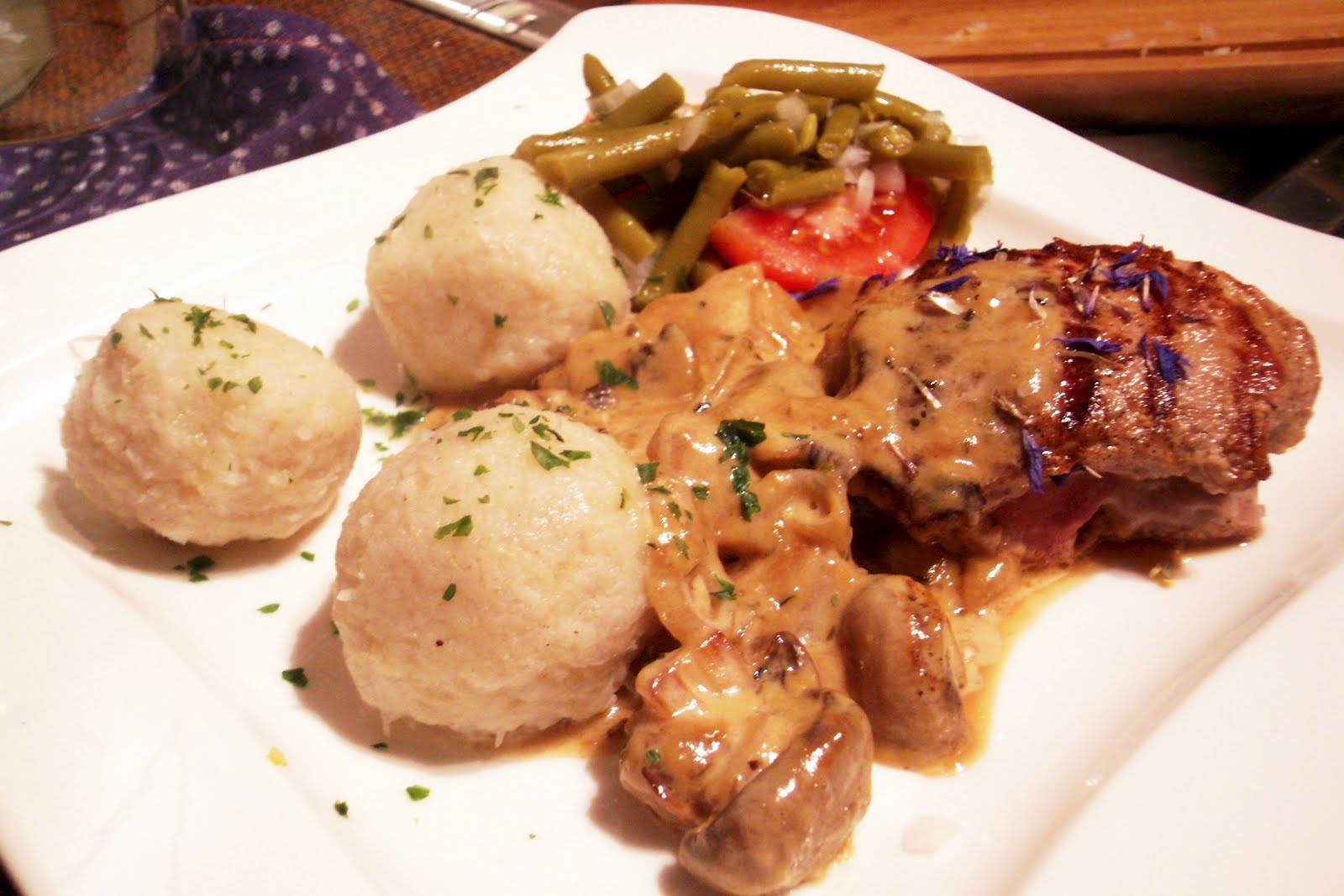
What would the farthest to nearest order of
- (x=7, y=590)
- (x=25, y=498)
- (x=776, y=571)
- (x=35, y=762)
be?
(x=25, y=498), (x=776, y=571), (x=7, y=590), (x=35, y=762)

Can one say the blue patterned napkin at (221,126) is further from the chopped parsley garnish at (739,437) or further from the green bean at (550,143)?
the chopped parsley garnish at (739,437)

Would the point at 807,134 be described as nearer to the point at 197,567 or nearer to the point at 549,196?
the point at 549,196

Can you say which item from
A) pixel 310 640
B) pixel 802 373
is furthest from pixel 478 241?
pixel 310 640

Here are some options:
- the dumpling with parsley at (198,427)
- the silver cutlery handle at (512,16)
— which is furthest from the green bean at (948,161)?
the silver cutlery handle at (512,16)

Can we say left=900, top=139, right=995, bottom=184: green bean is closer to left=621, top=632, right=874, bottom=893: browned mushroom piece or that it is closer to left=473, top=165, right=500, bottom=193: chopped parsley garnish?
left=473, top=165, right=500, bottom=193: chopped parsley garnish

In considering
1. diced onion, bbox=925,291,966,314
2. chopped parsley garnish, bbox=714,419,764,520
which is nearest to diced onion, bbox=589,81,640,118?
diced onion, bbox=925,291,966,314

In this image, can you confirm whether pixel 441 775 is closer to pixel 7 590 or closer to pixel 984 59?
pixel 7 590
